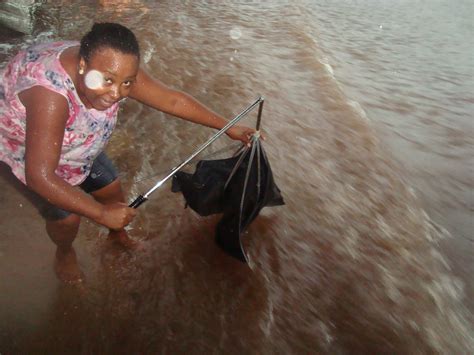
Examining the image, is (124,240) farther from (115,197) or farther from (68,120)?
(68,120)

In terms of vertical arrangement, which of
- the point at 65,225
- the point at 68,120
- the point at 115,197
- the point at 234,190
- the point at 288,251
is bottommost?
the point at 288,251

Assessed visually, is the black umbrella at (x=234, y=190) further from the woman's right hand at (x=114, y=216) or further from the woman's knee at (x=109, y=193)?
the woman's right hand at (x=114, y=216)

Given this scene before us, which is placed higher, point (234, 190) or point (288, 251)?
point (234, 190)

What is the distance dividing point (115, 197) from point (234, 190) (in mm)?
876

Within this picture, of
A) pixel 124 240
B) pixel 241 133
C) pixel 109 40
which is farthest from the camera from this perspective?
pixel 124 240

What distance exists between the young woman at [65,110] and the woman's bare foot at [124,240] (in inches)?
25.9

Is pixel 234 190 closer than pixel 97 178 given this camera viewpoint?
No

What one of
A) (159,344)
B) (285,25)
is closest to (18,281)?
(159,344)

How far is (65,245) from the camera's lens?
2.34 metres

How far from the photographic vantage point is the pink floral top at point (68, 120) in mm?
1661

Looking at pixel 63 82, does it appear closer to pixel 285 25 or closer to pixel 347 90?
pixel 347 90

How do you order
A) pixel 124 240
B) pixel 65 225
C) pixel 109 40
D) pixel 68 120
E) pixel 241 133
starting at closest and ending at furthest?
pixel 109 40 → pixel 68 120 → pixel 65 225 → pixel 241 133 → pixel 124 240

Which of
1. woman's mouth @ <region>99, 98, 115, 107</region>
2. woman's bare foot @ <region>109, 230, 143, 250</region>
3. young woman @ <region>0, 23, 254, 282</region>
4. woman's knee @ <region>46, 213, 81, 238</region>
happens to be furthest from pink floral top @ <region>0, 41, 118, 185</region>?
woman's bare foot @ <region>109, 230, 143, 250</region>

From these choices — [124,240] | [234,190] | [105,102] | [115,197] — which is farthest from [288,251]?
[105,102]
